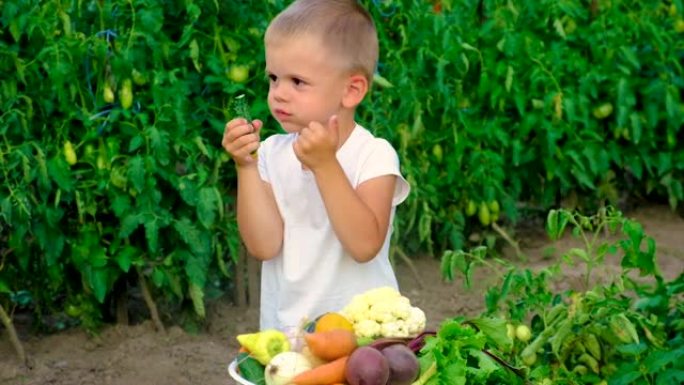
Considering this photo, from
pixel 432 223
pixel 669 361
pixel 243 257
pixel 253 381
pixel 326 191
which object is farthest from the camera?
pixel 432 223

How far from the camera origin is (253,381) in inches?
105

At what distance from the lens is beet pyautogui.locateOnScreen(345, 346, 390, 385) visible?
2.50 metres

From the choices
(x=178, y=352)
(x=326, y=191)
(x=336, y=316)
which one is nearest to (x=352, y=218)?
(x=326, y=191)

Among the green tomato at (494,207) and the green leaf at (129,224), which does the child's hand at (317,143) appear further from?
the green tomato at (494,207)

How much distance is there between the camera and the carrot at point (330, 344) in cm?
259

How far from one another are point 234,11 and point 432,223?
4.94 feet

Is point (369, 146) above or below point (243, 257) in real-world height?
above

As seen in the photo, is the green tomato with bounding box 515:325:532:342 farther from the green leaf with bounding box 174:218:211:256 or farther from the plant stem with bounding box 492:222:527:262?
the plant stem with bounding box 492:222:527:262

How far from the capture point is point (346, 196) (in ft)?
9.61

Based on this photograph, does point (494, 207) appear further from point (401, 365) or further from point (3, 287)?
point (401, 365)

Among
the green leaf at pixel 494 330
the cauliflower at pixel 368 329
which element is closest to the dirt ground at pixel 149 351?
the green leaf at pixel 494 330

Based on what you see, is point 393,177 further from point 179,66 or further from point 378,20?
point 378,20

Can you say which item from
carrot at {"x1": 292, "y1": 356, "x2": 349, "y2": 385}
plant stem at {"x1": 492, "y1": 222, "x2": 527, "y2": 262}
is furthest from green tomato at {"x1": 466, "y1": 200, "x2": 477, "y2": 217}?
carrot at {"x1": 292, "y1": 356, "x2": 349, "y2": 385}

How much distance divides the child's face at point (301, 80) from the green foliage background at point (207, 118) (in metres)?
0.99
